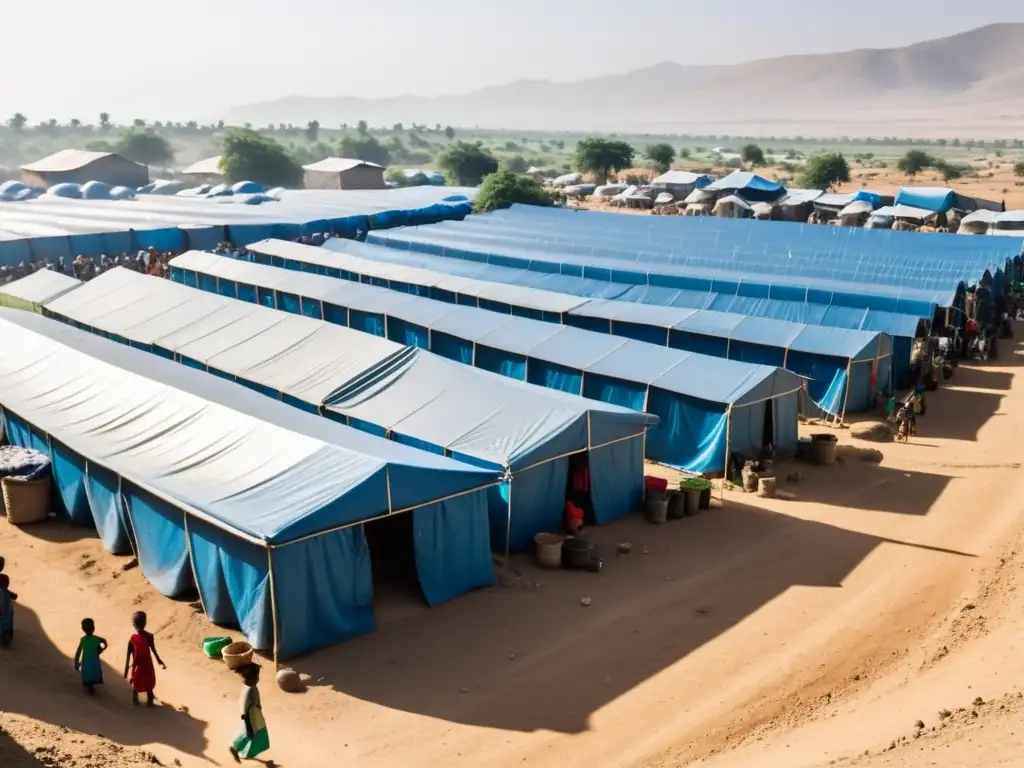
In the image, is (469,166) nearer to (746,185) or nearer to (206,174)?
(206,174)

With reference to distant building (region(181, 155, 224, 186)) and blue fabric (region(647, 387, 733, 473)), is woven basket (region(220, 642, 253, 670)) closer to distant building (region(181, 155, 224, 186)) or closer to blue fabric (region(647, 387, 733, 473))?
blue fabric (region(647, 387, 733, 473))

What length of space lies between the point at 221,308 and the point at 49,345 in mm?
4889

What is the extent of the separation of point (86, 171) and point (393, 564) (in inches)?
2719

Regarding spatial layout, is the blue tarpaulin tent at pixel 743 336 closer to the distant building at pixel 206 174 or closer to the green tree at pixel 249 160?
the green tree at pixel 249 160

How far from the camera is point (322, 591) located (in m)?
11.2

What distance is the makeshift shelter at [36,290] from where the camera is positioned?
26797 millimetres

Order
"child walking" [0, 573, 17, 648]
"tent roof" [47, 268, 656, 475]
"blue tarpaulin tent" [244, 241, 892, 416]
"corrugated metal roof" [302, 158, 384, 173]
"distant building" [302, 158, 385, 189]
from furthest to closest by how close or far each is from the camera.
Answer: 1. "corrugated metal roof" [302, 158, 384, 173]
2. "distant building" [302, 158, 385, 189]
3. "blue tarpaulin tent" [244, 241, 892, 416]
4. "tent roof" [47, 268, 656, 475]
5. "child walking" [0, 573, 17, 648]

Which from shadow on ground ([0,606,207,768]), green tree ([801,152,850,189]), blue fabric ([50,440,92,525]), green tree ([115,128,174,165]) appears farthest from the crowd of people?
green tree ([115,128,174,165])

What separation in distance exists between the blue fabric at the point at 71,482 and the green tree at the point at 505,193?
39388mm

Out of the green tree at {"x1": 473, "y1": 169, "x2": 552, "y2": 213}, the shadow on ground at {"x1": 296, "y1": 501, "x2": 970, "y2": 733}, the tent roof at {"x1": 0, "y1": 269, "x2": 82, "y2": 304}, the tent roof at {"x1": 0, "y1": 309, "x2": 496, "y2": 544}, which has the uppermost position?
the green tree at {"x1": 473, "y1": 169, "x2": 552, "y2": 213}

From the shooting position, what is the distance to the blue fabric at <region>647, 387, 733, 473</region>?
17391mm

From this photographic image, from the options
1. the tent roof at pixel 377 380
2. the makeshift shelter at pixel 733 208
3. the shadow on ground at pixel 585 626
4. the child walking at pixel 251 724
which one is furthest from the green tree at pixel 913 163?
the child walking at pixel 251 724

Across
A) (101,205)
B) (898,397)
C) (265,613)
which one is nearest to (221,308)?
(265,613)

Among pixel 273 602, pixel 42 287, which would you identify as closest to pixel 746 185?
pixel 42 287
